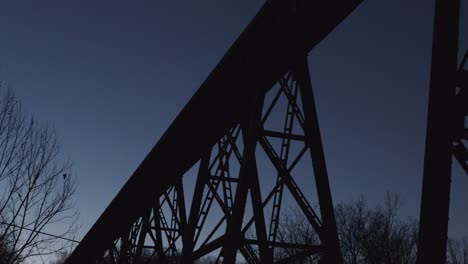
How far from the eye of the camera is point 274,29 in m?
5.47

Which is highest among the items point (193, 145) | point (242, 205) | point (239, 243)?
point (193, 145)

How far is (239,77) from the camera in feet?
21.1

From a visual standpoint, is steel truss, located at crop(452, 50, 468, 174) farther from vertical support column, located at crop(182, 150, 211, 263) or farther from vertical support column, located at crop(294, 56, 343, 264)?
vertical support column, located at crop(182, 150, 211, 263)

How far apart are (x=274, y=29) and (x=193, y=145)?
3777 mm

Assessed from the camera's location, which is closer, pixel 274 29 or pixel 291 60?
pixel 274 29

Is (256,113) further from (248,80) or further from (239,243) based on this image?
(239,243)

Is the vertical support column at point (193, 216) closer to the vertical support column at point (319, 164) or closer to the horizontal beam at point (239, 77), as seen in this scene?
the horizontal beam at point (239, 77)

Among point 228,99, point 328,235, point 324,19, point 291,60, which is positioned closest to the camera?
point 324,19

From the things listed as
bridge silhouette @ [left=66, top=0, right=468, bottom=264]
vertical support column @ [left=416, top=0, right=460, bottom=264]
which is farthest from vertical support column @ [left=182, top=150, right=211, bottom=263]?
vertical support column @ [left=416, top=0, right=460, bottom=264]

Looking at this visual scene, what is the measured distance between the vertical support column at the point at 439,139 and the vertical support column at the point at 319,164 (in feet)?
9.87

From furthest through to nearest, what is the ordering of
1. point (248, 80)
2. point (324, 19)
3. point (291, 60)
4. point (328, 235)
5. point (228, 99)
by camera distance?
point (228, 99) < point (248, 80) < point (291, 60) < point (328, 235) < point (324, 19)

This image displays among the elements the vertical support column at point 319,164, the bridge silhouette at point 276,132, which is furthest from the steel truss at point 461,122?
the vertical support column at point 319,164

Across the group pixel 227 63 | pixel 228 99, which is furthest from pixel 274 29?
pixel 228 99

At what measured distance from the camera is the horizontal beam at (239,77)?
17.4 feet
